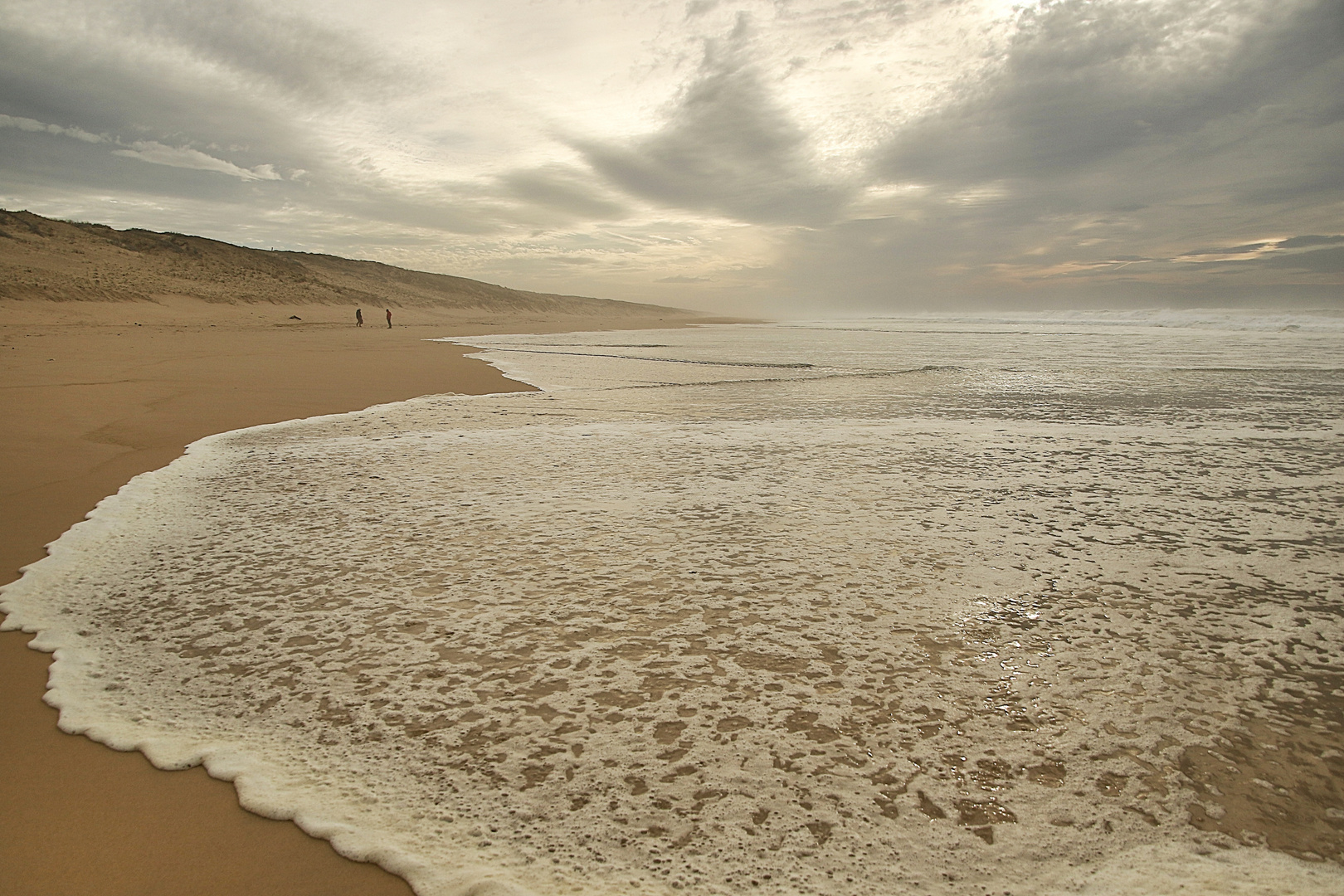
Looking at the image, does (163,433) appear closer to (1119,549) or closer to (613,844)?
(613,844)

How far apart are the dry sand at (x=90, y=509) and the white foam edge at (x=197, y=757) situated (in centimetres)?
2

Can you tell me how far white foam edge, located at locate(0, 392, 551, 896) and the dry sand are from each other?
0.02 meters

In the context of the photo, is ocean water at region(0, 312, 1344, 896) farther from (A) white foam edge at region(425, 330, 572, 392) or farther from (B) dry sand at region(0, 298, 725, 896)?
(A) white foam edge at region(425, 330, 572, 392)

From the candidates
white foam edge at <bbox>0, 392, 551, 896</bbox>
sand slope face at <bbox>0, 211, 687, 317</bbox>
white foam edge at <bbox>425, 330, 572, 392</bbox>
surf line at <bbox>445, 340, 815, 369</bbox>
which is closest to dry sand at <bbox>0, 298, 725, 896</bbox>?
white foam edge at <bbox>0, 392, 551, 896</bbox>

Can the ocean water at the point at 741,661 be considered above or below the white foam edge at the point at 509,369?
below

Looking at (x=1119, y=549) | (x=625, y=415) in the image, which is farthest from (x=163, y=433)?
(x=1119, y=549)

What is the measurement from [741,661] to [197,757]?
1.31 meters

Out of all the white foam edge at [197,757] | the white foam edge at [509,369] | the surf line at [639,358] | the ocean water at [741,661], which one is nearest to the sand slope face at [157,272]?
the surf line at [639,358]

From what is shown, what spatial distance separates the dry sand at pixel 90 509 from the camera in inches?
47.9

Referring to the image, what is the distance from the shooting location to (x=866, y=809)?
51.4 inches

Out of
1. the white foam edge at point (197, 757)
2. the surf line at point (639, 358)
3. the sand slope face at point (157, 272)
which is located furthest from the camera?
the sand slope face at point (157, 272)

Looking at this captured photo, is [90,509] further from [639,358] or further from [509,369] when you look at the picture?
[639,358]

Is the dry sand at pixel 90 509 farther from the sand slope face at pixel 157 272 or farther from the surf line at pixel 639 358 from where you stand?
the sand slope face at pixel 157 272

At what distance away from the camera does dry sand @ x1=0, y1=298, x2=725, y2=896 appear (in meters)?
1.22
